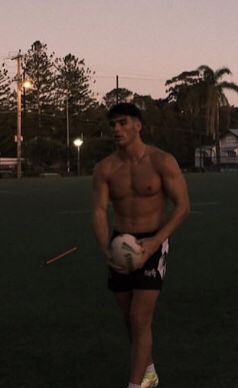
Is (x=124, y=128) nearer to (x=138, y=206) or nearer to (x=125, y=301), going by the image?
(x=138, y=206)

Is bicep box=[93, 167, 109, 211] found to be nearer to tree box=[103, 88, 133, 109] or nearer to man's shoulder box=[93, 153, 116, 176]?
man's shoulder box=[93, 153, 116, 176]

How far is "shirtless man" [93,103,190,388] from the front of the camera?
4344mm

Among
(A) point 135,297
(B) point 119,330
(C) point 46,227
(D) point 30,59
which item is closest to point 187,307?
(B) point 119,330

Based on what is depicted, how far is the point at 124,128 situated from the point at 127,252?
0.78m

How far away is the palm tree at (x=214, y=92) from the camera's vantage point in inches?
3155

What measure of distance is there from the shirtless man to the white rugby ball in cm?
8

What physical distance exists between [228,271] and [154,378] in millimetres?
4854

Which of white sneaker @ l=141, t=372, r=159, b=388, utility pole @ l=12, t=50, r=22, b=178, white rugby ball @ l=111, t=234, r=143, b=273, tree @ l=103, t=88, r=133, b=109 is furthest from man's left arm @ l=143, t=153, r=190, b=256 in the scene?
tree @ l=103, t=88, r=133, b=109

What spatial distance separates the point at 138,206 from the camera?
4445mm

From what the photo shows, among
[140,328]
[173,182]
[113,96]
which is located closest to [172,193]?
[173,182]

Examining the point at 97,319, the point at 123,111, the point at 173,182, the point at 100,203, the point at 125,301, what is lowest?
the point at 97,319

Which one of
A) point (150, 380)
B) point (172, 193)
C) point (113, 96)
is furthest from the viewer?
point (113, 96)

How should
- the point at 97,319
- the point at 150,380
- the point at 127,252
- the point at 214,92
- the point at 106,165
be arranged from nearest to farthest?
the point at 127,252, the point at 106,165, the point at 150,380, the point at 97,319, the point at 214,92

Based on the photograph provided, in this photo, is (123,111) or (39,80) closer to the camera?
(123,111)
